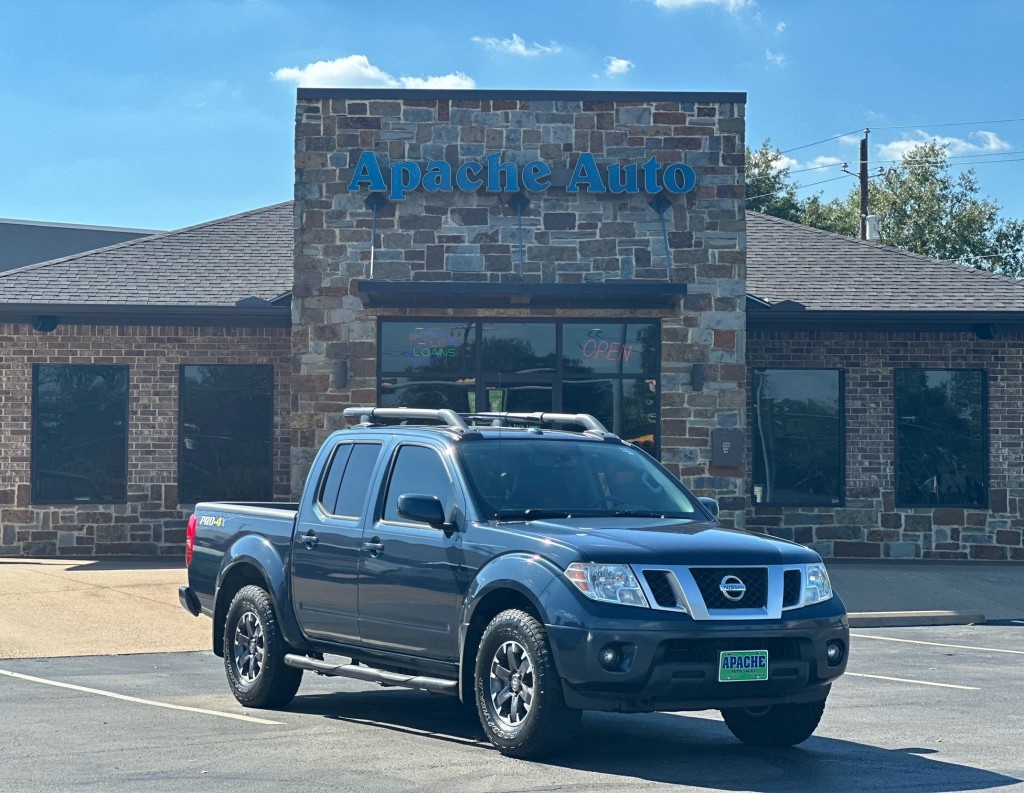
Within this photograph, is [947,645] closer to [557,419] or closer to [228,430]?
[557,419]

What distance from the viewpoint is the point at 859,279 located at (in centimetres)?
2262

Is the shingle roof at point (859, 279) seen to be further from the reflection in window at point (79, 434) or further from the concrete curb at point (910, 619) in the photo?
the reflection in window at point (79, 434)

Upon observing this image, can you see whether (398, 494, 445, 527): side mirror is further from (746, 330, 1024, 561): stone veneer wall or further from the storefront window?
(746, 330, 1024, 561): stone veneer wall

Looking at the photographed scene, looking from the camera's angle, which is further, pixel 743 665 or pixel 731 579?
pixel 731 579

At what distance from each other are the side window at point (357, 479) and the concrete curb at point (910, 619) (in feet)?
24.6

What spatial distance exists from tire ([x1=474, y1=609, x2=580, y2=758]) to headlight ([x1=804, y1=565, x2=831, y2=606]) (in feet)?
4.61

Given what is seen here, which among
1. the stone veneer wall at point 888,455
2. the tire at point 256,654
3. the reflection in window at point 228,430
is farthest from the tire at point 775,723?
the reflection in window at point 228,430

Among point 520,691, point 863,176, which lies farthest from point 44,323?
point 863,176

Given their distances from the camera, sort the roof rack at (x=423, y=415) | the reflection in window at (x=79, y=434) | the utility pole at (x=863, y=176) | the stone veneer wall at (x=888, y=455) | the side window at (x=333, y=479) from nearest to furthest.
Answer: the roof rack at (x=423, y=415), the side window at (x=333, y=479), the reflection in window at (x=79, y=434), the stone veneer wall at (x=888, y=455), the utility pole at (x=863, y=176)

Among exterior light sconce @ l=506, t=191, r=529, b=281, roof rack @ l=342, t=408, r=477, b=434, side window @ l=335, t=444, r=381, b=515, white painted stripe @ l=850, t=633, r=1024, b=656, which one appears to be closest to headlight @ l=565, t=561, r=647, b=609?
roof rack @ l=342, t=408, r=477, b=434

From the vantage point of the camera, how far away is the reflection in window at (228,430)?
21.2 metres

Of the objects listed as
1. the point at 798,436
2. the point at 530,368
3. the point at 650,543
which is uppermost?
the point at 530,368

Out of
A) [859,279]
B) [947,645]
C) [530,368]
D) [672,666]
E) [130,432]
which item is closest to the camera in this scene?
[672,666]

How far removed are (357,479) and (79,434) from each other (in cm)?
1250
